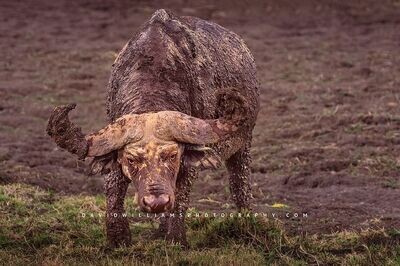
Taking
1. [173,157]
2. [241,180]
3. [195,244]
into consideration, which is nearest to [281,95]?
[241,180]

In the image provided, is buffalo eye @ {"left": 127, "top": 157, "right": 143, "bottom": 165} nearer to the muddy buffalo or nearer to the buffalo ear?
the muddy buffalo

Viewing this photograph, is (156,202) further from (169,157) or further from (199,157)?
(199,157)

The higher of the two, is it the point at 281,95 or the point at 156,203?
the point at 156,203

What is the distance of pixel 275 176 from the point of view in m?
11.5

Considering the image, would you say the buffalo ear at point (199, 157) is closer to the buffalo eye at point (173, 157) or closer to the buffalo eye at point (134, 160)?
the buffalo eye at point (173, 157)

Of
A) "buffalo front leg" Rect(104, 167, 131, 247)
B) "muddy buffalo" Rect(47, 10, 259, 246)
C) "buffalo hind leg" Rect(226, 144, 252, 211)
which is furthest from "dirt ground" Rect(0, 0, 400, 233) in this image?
"buffalo front leg" Rect(104, 167, 131, 247)

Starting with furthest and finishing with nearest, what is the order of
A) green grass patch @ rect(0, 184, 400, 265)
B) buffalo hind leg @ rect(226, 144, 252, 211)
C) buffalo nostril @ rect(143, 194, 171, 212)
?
1. buffalo hind leg @ rect(226, 144, 252, 211)
2. green grass patch @ rect(0, 184, 400, 265)
3. buffalo nostril @ rect(143, 194, 171, 212)

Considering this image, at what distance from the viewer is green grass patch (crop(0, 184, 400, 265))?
720cm

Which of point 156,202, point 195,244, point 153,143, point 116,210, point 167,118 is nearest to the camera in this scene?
point 156,202

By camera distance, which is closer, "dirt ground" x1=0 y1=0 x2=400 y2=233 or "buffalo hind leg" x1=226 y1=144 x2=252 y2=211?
"buffalo hind leg" x1=226 y1=144 x2=252 y2=211

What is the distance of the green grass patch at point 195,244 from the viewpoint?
7.20 meters

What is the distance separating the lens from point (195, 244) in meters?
7.81

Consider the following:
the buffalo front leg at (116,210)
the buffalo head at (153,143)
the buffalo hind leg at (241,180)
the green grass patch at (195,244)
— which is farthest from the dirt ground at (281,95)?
the buffalo head at (153,143)

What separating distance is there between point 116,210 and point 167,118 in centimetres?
121
